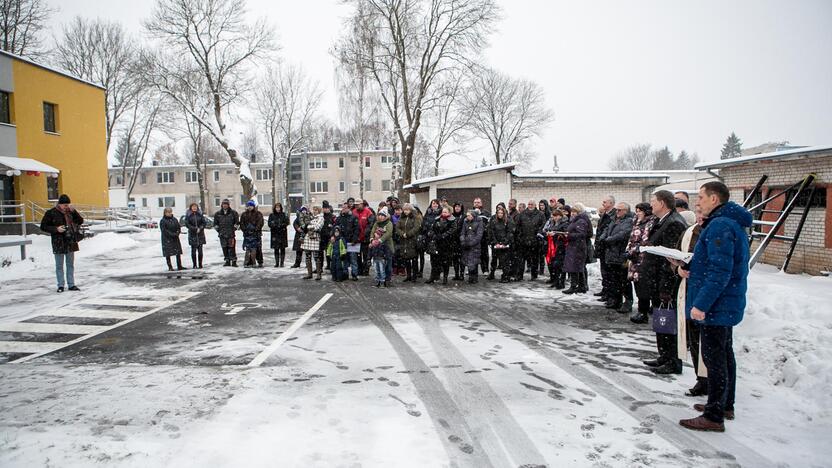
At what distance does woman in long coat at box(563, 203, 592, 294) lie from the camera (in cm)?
948

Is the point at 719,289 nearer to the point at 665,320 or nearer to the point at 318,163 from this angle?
the point at 665,320

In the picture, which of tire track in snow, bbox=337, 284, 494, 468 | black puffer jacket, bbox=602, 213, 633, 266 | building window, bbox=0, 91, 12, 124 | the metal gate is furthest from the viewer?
building window, bbox=0, 91, 12, 124

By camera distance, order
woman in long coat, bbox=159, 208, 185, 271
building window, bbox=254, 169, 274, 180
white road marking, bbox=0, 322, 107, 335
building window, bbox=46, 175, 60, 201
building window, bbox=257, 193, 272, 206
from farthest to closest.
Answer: building window, bbox=257, 193, 272, 206
building window, bbox=254, 169, 274, 180
building window, bbox=46, 175, 60, 201
woman in long coat, bbox=159, 208, 185, 271
white road marking, bbox=0, 322, 107, 335

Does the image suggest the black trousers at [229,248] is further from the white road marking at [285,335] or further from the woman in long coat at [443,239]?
the woman in long coat at [443,239]

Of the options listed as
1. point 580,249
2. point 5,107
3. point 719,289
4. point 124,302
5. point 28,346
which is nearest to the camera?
point 719,289

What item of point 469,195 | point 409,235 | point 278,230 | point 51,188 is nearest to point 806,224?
point 409,235

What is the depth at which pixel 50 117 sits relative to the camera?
23.2 meters

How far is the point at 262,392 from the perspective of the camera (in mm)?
4371

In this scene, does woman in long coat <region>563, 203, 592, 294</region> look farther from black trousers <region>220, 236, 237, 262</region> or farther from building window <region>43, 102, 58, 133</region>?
building window <region>43, 102, 58, 133</region>

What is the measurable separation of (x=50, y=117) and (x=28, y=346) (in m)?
22.8

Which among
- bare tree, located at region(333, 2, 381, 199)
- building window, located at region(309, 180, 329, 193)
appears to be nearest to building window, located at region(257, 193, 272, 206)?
building window, located at region(309, 180, 329, 193)

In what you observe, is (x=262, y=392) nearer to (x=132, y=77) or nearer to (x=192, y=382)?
(x=192, y=382)

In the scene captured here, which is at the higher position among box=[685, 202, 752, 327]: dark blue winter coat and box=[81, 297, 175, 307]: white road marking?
box=[685, 202, 752, 327]: dark blue winter coat

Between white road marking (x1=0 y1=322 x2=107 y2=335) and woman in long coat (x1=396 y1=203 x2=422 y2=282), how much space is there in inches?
245
